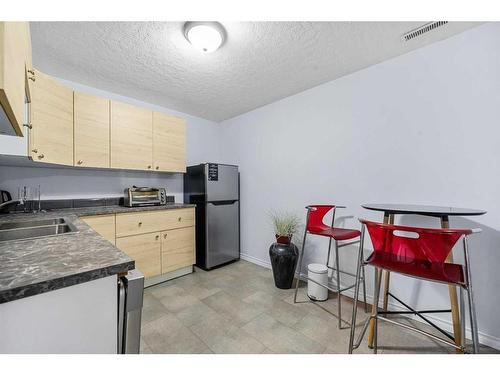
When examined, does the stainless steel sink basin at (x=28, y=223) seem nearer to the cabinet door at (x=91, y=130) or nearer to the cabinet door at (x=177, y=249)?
the cabinet door at (x=91, y=130)

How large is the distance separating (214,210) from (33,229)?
180 centimetres

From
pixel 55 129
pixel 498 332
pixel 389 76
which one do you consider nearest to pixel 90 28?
pixel 55 129

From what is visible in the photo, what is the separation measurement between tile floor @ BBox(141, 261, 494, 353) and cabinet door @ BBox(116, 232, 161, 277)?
225 mm

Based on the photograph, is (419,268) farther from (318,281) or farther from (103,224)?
(103,224)

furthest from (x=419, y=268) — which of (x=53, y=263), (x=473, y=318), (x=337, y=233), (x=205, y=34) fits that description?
(x=205, y=34)

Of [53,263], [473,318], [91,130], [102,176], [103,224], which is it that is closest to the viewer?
[53,263]

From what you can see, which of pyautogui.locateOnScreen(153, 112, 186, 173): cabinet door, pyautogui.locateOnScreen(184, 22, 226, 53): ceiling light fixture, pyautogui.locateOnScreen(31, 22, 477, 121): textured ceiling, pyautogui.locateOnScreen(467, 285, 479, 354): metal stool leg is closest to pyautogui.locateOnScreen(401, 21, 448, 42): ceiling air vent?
pyautogui.locateOnScreen(31, 22, 477, 121): textured ceiling

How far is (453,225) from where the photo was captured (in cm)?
170

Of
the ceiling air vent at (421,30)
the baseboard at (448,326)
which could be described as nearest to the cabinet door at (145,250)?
the baseboard at (448,326)

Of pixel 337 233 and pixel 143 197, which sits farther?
pixel 143 197

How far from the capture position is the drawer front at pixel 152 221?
7.29ft

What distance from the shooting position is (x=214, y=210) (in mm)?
2951

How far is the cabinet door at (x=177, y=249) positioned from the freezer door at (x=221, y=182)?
542 mm
